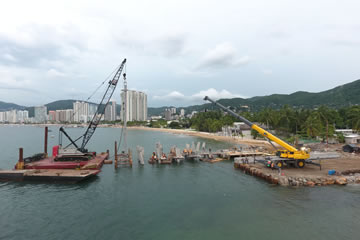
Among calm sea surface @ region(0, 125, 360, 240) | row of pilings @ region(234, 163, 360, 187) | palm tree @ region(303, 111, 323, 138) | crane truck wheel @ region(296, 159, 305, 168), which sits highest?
palm tree @ region(303, 111, 323, 138)

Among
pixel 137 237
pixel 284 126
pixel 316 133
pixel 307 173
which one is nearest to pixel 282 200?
pixel 307 173

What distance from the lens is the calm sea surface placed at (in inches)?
571

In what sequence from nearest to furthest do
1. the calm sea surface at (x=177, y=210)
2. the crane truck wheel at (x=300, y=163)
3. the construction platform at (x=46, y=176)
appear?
the calm sea surface at (x=177, y=210) < the construction platform at (x=46, y=176) < the crane truck wheel at (x=300, y=163)

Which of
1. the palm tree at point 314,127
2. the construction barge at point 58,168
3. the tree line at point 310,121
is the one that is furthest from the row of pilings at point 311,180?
the palm tree at point 314,127

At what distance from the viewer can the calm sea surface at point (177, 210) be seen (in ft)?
47.6

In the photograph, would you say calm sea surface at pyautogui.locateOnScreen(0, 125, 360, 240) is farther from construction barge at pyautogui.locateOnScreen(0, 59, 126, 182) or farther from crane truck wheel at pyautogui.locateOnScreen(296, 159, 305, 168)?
crane truck wheel at pyautogui.locateOnScreen(296, 159, 305, 168)

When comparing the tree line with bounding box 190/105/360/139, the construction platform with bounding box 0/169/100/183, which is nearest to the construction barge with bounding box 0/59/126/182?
the construction platform with bounding box 0/169/100/183

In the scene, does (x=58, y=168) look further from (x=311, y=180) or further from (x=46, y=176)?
(x=311, y=180)

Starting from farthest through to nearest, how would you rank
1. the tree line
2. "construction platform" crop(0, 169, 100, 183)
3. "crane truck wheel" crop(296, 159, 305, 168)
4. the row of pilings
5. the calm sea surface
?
the tree line
"crane truck wheel" crop(296, 159, 305, 168)
"construction platform" crop(0, 169, 100, 183)
the row of pilings
the calm sea surface

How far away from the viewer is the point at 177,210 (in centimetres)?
1795

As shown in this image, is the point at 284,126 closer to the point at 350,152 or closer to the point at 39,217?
the point at 350,152

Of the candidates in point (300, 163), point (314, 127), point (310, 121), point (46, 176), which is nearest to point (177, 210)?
point (46, 176)

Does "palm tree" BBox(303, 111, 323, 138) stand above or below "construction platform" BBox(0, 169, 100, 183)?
above

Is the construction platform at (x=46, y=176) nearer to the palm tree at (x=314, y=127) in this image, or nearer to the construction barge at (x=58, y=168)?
the construction barge at (x=58, y=168)
